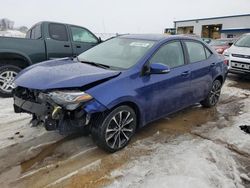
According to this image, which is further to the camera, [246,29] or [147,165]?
[246,29]

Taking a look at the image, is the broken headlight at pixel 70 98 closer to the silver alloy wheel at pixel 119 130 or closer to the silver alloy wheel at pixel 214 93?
the silver alloy wheel at pixel 119 130

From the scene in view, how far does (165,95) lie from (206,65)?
1604 millimetres

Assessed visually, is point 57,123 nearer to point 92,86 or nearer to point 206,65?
point 92,86

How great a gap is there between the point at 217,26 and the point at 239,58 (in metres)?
38.6

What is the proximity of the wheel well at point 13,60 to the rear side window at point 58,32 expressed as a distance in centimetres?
113

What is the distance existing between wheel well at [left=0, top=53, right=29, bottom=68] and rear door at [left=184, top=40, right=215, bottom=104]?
3964 mm

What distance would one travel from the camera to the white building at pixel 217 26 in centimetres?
3838

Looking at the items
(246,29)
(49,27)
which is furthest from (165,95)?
(246,29)

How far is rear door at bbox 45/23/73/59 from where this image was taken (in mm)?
7145

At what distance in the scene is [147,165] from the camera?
352 cm

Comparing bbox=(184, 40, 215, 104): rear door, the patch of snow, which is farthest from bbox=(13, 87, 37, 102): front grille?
bbox=(184, 40, 215, 104): rear door

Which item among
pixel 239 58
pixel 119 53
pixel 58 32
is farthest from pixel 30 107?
pixel 239 58

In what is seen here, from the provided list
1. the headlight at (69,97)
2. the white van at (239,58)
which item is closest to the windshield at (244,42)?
the white van at (239,58)

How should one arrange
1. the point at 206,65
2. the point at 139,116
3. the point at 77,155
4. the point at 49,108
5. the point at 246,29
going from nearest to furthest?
the point at 49,108 < the point at 77,155 < the point at 139,116 < the point at 206,65 < the point at 246,29
